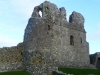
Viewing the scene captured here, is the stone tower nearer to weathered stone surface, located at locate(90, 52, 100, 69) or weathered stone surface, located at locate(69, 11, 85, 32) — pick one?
weathered stone surface, located at locate(69, 11, 85, 32)

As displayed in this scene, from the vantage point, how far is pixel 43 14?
3931 centimetres

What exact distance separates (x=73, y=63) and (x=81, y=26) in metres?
7.18

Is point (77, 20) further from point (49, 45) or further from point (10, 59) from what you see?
point (10, 59)

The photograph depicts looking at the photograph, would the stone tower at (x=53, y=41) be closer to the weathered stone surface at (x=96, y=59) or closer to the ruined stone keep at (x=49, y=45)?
the ruined stone keep at (x=49, y=45)

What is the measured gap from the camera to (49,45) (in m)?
34.3

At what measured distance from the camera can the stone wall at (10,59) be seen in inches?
1255

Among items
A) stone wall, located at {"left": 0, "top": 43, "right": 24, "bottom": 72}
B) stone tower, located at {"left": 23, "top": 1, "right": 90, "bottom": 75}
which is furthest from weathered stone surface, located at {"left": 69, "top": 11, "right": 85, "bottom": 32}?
stone wall, located at {"left": 0, "top": 43, "right": 24, "bottom": 72}

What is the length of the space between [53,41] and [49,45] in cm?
416

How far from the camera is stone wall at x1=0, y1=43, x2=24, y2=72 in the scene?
31875mm

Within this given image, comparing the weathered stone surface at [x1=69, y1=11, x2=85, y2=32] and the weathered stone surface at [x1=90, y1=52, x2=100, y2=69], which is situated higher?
the weathered stone surface at [x1=69, y1=11, x2=85, y2=32]

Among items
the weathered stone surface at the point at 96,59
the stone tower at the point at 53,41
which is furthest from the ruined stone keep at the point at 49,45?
the weathered stone surface at the point at 96,59

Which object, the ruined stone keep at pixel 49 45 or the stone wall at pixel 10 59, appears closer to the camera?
the ruined stone keep at pixel 49 45

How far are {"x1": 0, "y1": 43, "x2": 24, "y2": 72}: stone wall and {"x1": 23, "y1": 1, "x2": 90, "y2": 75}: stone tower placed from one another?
1.10 metres

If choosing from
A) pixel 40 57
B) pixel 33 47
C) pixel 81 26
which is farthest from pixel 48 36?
pixel 81 26
